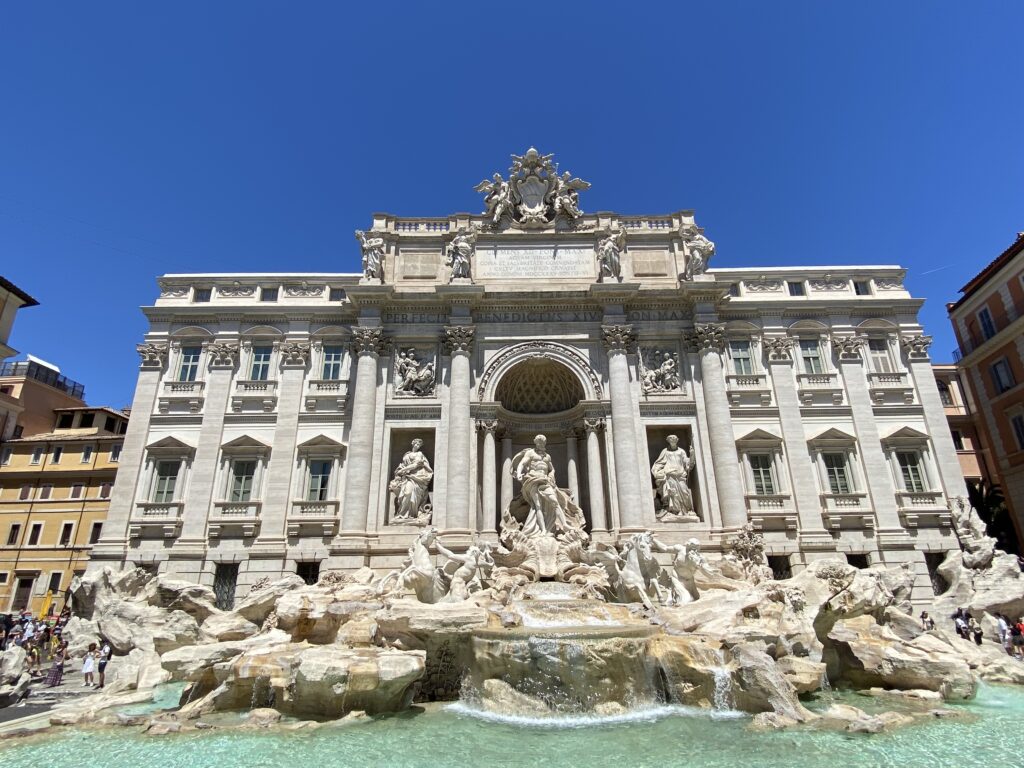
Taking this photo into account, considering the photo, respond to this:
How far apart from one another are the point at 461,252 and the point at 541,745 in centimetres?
1923

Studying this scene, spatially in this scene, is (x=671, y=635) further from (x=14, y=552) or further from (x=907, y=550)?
(x=14, y=552)

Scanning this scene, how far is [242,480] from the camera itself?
Answer: 22.5m

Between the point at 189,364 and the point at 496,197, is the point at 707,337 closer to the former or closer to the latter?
the point at 496,197

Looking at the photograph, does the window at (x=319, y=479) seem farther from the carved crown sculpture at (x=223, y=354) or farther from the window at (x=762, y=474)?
the window at (x=762, y=474)

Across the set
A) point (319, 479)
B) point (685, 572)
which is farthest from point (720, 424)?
point (319, 479)

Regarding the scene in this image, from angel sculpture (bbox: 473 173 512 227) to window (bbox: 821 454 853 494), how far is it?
56.6ft

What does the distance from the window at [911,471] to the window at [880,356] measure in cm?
365

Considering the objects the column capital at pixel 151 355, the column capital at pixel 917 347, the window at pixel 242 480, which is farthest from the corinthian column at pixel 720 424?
the column capital at pixel 151 355

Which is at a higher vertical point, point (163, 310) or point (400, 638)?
point (163, 310)

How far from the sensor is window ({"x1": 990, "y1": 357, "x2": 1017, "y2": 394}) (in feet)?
92.4

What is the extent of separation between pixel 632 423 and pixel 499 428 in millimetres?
5477

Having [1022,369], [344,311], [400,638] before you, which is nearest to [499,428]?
[344,311]

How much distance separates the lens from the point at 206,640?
50.3 feet

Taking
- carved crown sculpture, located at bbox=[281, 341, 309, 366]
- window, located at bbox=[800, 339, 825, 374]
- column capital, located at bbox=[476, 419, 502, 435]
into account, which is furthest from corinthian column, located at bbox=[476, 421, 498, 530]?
window, located at bbox=[800, 339, 825, 374]
